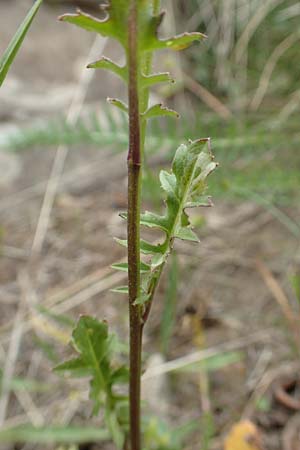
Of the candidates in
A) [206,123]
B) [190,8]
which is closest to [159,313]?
[206,123]

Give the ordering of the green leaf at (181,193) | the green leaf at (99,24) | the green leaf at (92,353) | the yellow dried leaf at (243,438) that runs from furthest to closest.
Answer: the yellow dried leaf at (243,438), the green leaf at (92,353), the green leaf at (181,193), the green leaf at (99,24)

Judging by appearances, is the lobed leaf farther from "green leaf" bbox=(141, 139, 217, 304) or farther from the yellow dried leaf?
the yellow dried leaf

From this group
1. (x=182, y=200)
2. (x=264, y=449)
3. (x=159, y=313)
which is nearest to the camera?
(x=182, y=200)

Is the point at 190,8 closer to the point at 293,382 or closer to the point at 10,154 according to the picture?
the point at 10,154

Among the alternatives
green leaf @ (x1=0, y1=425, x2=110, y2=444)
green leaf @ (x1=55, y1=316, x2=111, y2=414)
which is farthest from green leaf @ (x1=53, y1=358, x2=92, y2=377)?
green leaf @ (x1=0, y1=425, x2=110, y2=444)

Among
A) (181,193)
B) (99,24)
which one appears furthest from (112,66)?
(181,193)

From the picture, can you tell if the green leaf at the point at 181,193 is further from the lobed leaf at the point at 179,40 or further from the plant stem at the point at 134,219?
the lobed leaf at the point at 179,40

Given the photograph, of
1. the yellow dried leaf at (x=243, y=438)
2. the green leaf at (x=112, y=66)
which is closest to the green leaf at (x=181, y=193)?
the green leaf at (x=112, y=66)

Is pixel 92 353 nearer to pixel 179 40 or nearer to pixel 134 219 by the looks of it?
pixel 134 219
